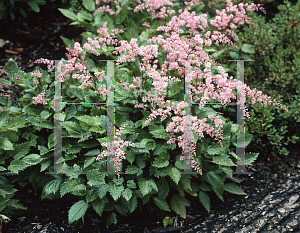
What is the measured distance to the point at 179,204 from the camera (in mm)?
2613

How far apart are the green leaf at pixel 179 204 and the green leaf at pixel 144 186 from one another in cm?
35

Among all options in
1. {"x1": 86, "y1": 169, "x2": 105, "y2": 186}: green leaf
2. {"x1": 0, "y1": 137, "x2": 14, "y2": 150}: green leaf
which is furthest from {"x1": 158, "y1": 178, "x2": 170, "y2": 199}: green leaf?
{"x1": 0, "y1": 137, "x2": 14, "y2": 150}: green leaf

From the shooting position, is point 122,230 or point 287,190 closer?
point 122,230

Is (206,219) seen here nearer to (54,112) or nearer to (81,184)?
(81,184)

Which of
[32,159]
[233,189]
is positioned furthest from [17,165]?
[233,189]

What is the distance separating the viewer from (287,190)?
2.86 meters

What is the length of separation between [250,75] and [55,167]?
2736mm

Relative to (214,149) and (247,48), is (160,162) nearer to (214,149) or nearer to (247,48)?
(214,149)

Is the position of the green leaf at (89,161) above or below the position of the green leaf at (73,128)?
below

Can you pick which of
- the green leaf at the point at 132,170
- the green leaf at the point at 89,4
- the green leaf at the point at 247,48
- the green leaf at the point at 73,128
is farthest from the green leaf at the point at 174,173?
the green leaf at the point at 89,4

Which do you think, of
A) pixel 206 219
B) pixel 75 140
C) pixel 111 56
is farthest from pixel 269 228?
pixel 111 56

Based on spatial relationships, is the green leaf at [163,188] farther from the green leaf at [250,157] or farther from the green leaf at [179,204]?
the green leaf at [250,157]

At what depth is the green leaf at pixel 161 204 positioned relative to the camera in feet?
8.21

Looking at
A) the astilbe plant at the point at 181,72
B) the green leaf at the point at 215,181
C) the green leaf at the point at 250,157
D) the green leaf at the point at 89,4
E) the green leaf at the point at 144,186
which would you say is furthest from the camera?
the green leaf at the point at 89,4
